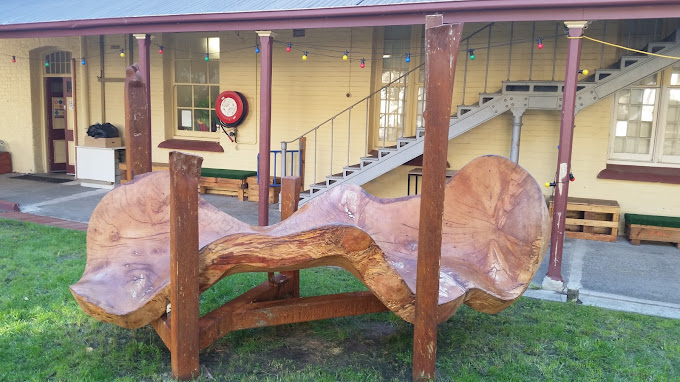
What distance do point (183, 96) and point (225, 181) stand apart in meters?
2.36

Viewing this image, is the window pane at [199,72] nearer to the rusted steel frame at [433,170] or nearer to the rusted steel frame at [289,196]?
the rusted steel frame at [289,196]

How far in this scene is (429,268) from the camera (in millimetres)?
3322

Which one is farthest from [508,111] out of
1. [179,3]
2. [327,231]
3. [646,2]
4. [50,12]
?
[50,12]

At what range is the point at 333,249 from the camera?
3312 millimetres

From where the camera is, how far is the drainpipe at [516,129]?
784 cm

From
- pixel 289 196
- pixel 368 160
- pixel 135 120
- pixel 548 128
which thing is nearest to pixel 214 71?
pixel 368 160

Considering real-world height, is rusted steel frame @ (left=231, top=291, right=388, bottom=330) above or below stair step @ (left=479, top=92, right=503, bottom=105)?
below

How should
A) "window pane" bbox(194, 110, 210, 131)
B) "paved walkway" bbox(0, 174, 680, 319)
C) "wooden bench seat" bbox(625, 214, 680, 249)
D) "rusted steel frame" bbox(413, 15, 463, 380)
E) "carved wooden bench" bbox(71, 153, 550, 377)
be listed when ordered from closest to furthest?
"rusted steel frame" bbox(413, 15, 463, 380) < "carved wooden bench" bbox(71, 153, 550, 377) < "paved walkway" bbox(0, 174, 680, 319) < "wooden bench seat" bbox(625, 214, 680, 249) < "window pane" bbox(194, 110, 210, 131)

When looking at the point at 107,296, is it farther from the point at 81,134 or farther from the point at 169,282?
the point at 81,134

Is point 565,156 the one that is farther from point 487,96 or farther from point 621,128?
point 621,128

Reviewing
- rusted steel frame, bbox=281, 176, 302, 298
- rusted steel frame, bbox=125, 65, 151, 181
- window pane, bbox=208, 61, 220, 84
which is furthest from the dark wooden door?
rusted steel frame, bbox=281, 176, 302, 298

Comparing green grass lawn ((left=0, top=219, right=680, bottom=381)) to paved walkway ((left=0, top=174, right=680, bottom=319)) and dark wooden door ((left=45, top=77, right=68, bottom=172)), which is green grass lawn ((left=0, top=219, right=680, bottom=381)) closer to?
paved walkway ((left=0, top=174, right=680, bottom=319))

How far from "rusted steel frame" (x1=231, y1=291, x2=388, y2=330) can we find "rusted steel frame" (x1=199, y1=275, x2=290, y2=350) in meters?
0.06

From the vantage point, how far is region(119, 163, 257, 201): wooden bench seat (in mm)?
10062
